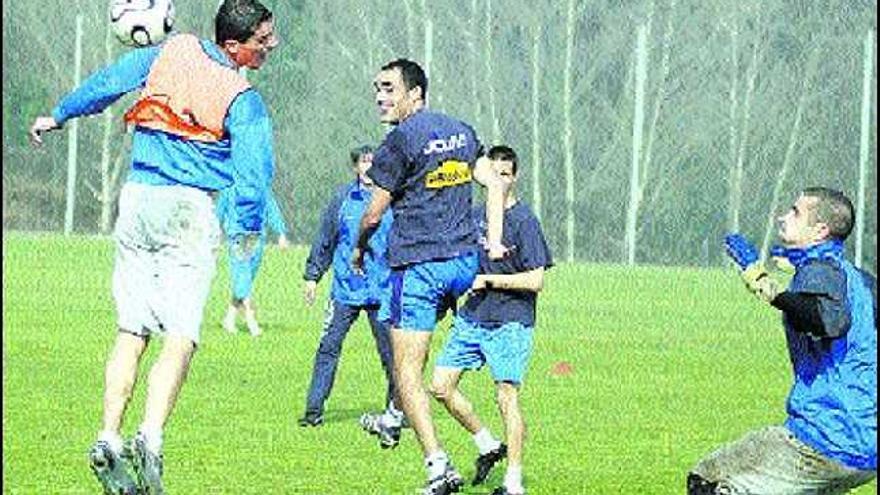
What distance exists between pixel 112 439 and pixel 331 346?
4.90m

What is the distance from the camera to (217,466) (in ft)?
40.3

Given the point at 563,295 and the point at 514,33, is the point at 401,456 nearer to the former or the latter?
the point at 563,295

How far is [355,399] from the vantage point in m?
16.9

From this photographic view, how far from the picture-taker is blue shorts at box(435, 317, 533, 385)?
37.3ft

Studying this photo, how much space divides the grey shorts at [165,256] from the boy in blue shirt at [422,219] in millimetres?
932

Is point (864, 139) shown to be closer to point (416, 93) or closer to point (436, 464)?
point (416, 93)

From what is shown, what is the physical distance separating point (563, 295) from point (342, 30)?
1669 centimetres

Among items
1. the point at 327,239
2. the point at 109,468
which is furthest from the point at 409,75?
the point at 327,239

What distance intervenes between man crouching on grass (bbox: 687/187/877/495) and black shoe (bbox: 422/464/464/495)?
2.44 metres

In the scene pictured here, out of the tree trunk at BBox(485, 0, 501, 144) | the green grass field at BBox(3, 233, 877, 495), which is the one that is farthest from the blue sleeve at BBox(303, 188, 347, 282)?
the tree trunk at BBox(485, 0, 501, 144)

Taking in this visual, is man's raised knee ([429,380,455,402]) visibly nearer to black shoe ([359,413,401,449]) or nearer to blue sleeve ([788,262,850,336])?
black shoe ([359,413,401,449])

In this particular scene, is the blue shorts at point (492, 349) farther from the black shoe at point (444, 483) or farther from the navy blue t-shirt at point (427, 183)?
the black shoe at point (444, 483)

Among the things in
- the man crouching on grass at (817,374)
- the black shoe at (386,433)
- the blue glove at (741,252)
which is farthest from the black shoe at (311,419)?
the blue glove at (741,252)

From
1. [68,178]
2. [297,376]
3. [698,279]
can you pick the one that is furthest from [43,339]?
[68,178]
